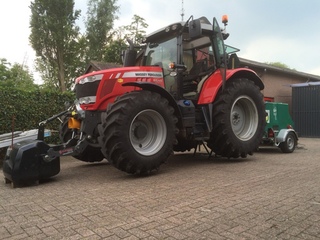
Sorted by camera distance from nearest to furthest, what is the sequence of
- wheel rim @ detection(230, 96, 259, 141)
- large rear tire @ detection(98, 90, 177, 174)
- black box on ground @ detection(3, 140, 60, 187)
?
black box on ground @ detection(3, 140, 60, 187) → large rear tire @ detection(98, 90, 177, 174) → wheel rim @ detection(230, 96, 259, 141)

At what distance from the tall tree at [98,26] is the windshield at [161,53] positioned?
21.1 m

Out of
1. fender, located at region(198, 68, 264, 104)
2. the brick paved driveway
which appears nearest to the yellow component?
the brick paved driveway

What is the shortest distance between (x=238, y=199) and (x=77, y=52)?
24667mm

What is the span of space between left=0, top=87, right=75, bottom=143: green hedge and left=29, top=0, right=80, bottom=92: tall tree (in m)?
16.5

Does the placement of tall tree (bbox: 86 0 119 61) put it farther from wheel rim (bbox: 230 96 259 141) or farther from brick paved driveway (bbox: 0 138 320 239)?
brick paved driveway (bbox: 0 138 320 239)

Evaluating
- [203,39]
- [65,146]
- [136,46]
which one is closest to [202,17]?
[203,39]

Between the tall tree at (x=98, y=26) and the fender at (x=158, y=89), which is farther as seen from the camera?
the tall tree at (x=98, y=26)

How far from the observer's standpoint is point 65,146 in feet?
16.5

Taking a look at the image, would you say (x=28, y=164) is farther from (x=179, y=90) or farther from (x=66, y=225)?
(x=179, y=90)

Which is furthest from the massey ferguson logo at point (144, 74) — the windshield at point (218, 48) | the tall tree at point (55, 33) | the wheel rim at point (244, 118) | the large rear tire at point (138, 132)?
the tall tree at point (55, 33)

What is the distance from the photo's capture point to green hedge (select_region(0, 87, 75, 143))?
7997mm

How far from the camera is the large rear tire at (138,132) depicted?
4.68m

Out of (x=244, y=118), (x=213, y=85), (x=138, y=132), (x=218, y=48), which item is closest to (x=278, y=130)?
(x=244, y=118)

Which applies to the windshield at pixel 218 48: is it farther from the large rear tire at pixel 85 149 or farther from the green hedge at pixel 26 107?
the green hedge at pixel 26 107
